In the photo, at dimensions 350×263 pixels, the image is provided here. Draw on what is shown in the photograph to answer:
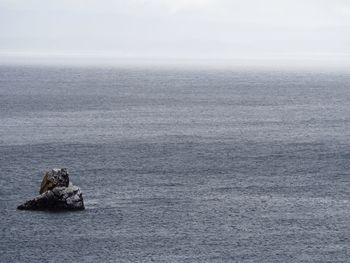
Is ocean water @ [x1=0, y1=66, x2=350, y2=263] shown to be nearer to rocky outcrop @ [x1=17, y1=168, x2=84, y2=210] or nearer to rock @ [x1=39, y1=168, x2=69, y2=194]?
rocky outcrop @ [x1=17, y1=168, x2=84, y2=210]

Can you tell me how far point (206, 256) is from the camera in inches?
2584

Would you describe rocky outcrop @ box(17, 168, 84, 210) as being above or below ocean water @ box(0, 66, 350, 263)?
above

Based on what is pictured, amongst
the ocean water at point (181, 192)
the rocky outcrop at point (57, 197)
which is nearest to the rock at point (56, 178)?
the rocky outcrop at point (57, 197)

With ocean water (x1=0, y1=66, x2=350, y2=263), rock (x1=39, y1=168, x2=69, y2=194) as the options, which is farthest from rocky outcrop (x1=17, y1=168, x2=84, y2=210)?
ocean water (x1=0, y1=66, x2=350, y2=263)

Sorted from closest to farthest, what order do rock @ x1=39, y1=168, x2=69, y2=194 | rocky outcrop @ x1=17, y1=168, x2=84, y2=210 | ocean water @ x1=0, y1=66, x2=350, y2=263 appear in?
ocean water @ x1=0, y1=66, x2=350, y2=263 < rocky outcrop @ x1=17, y1=168, x2=84, y2=210 < rock @ x1=39, y1=168, x2=69, y2=194

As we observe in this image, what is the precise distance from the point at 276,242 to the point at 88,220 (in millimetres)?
18798

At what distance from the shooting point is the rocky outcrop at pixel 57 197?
80.4m

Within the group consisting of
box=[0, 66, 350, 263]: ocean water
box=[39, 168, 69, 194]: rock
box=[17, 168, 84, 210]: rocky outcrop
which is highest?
box=[39, 168, 69, 194]: rock

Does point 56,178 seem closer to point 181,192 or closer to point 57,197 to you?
point 57,197

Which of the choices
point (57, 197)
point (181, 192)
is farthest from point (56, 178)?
point (181, 192)

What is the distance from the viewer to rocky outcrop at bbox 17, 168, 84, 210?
80.4 m

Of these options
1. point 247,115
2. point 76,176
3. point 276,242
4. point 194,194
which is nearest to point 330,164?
point 194,194

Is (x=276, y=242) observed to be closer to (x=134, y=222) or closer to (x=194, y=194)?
(x=134, y=222)

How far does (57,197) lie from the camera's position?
264ft
